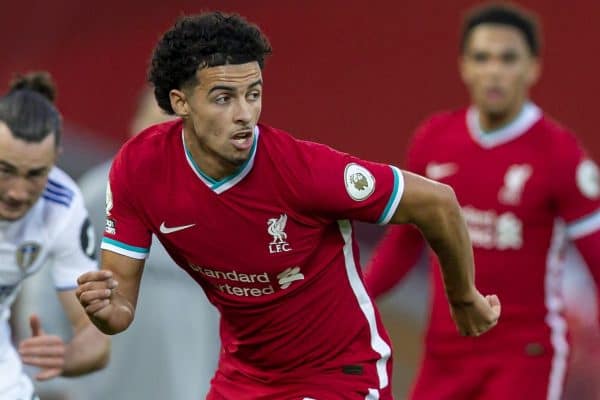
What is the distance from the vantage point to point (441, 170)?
703 cm

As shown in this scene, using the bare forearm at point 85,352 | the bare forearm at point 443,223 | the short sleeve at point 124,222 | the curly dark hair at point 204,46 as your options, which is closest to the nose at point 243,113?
the curly dark hair at point 204,46

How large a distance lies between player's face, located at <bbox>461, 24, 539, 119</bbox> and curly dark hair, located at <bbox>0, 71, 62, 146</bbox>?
7.29 feet

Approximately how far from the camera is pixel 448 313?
6.93 m

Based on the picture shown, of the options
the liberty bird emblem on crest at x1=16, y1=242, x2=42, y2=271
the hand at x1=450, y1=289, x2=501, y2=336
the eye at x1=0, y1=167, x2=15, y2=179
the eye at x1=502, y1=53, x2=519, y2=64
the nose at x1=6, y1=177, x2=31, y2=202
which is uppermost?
the eye at x1=502, y1=53, x2=519, y2=64

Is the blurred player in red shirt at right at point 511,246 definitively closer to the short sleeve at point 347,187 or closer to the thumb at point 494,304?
the thumb at point 494,304

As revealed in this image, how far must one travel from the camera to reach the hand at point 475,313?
17.1 ft

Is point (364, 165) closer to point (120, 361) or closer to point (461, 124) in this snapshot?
point (461, 124)

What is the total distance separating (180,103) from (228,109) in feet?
0.79

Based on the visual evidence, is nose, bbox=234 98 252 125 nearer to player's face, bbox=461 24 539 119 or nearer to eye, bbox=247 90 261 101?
eye, bbox=247 90 261 101

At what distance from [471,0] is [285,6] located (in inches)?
75.8

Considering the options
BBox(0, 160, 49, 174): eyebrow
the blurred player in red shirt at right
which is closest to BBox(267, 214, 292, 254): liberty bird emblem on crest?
BBox(0, 160, 49, 174): eyebrow

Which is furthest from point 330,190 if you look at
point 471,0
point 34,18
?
point 34,18

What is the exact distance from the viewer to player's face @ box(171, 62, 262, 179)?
4.92 meters

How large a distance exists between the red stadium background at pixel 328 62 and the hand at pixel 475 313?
7954 millimetres
